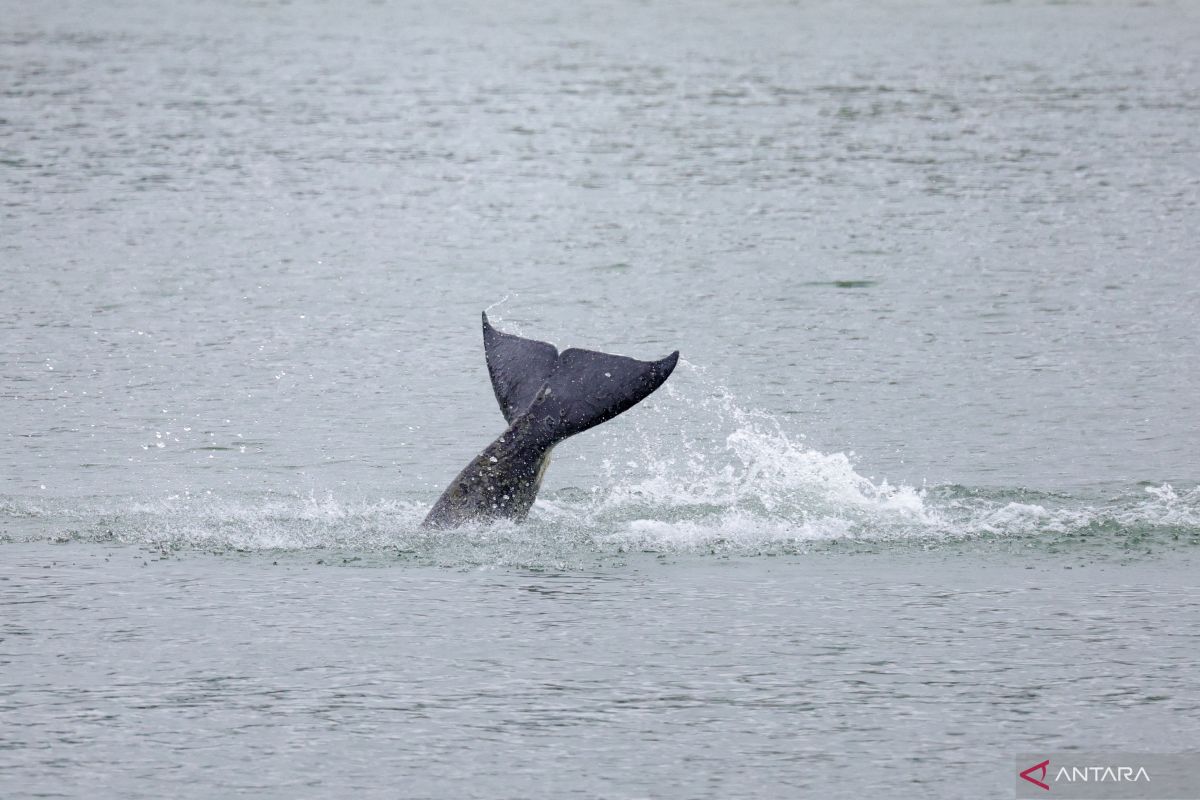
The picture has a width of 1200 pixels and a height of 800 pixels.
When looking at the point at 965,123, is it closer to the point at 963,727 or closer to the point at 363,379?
the point at 363,379

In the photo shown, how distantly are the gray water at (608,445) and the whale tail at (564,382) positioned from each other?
965 mm

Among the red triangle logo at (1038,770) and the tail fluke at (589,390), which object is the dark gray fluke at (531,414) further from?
the red triangle logo at (1038,770)

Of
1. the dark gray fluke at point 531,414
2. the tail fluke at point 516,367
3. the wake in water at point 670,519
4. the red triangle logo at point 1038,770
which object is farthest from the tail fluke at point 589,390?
the red triangle logo at point 1038,770

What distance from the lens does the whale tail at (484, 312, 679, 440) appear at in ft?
47.8

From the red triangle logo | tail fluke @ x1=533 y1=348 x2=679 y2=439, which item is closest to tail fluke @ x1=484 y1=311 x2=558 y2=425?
tail fluke @ x1=533 y1=348 x2=679 y2=439

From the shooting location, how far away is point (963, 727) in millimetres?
11430

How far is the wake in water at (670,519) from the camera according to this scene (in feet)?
49.9

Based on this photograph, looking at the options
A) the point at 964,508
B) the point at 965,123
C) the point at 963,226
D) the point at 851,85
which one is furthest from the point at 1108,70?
the point at 964,508

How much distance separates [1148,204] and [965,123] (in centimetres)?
984

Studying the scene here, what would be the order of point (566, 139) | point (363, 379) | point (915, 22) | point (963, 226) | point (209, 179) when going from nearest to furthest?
point (363, 379)
point (963, 226)
point (209, 179)
point (566, 139)
point (915, 22)

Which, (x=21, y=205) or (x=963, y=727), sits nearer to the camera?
(x=963, y=727)

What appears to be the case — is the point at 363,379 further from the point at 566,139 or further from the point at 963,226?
the point at 566,139

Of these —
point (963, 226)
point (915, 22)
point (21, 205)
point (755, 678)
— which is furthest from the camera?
point (915, 22)

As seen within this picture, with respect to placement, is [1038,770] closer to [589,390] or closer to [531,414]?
[589,390]
